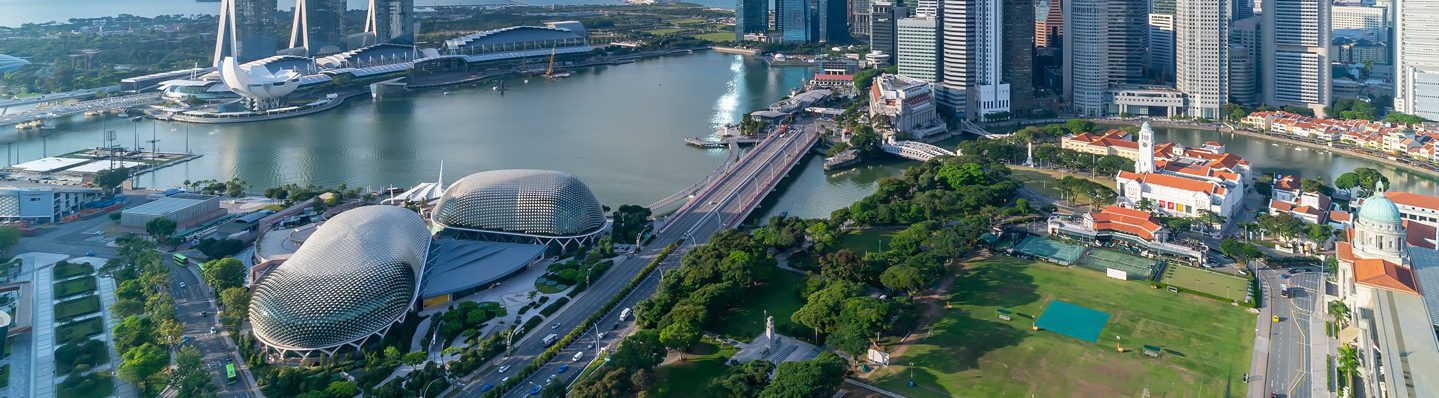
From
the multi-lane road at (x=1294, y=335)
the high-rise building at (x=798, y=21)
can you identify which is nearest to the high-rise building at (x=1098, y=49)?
the multi-lane road at (x=1294, y=335)

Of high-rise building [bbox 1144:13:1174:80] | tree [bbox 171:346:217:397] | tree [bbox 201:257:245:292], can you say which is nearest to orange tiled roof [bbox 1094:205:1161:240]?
tree [bbox 171:346:217:397]

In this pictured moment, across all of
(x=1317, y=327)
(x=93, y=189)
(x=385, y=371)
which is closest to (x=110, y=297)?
(x=385, y=371)

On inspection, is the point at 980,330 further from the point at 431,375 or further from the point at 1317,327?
the point at 431,375

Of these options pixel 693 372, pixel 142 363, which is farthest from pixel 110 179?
pixel 693 372

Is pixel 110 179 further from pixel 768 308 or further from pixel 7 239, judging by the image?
pixel 768 308

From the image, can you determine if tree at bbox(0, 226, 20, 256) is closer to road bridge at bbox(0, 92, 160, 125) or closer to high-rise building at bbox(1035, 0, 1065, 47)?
road bridge at bbox(0, 92, 160, 125)

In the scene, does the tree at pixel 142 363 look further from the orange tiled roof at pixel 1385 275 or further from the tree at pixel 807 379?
the orange tiled roof at pixel 1385 275
